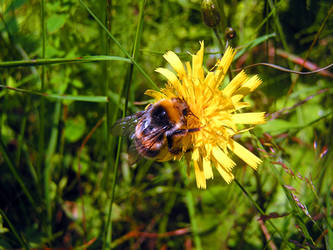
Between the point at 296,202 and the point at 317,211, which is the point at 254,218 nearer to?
the point at 317,211

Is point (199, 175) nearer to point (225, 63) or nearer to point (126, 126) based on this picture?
point (126, 126)

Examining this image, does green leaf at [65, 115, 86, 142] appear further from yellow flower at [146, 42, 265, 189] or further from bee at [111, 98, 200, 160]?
yellow flower at [146, 42, 265, 189]

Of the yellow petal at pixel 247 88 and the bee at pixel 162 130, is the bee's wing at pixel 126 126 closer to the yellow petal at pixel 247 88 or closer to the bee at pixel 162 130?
the bee at pixel 162 130

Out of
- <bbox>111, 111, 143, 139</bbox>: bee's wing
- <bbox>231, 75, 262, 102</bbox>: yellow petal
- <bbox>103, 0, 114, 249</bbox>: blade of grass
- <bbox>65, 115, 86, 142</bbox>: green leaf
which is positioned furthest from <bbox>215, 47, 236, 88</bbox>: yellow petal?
<bbox>65, 115, 86, 142</bbox>: green leaf

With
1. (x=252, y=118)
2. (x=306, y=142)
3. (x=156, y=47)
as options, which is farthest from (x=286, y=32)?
(x=252, y=118)

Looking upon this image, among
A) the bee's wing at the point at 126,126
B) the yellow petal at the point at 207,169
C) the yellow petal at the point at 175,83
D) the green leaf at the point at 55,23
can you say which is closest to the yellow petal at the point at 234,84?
the yellow petal at the point at 175,83

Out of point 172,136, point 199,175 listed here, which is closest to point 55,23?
point 172,136
